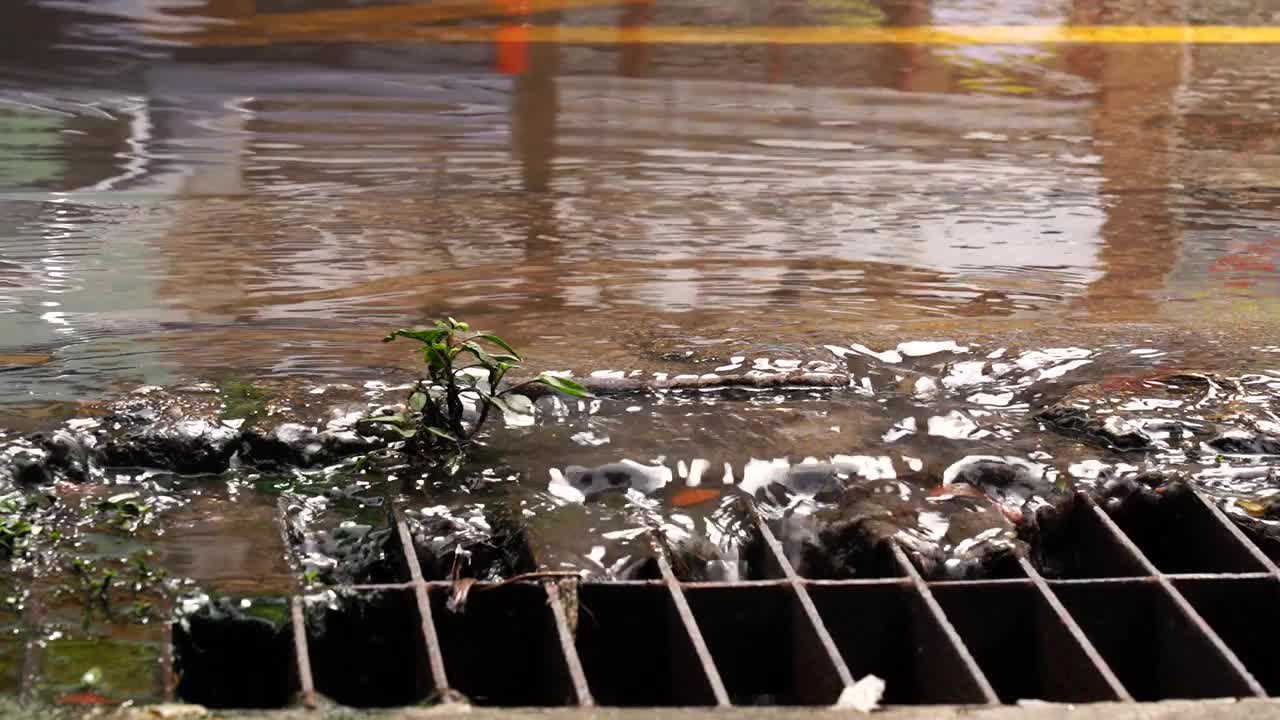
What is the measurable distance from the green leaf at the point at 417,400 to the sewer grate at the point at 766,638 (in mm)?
316

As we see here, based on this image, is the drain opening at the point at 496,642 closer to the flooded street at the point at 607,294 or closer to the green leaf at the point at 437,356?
the flooded street at the point at 607,294

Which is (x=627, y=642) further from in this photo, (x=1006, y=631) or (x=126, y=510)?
(x=126, y=510)

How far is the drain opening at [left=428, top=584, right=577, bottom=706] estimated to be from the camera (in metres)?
2.27

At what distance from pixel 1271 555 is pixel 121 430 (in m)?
1.95

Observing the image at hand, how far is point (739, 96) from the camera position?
6.22 m

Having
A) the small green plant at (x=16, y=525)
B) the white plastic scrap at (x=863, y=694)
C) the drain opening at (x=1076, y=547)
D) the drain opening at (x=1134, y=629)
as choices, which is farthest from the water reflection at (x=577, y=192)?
the white plastic scrap at (x=863, y=694)

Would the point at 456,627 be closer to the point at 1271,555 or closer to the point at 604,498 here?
the point at 604,498

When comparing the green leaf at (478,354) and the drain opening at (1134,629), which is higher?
the green leaf at (478,354)

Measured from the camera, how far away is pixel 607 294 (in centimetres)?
384

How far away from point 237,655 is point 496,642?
1.21ft

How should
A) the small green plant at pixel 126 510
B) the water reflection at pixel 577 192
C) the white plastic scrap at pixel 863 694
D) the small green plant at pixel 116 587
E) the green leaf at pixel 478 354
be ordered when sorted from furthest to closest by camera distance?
the water reflection at pixel 577 192, the green leaf at pixel 478 354, the small green plant at pixel 126 510, the small green plant at pixel 116 587, the white plastic scrap at pixel 863 694

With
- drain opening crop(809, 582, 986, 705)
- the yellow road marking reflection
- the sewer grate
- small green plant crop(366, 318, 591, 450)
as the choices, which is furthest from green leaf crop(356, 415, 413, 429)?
the yellow road marking reflection

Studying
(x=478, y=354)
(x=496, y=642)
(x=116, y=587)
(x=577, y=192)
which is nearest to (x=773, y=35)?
(x=577, y=192)

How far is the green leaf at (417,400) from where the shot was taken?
2.70 m
